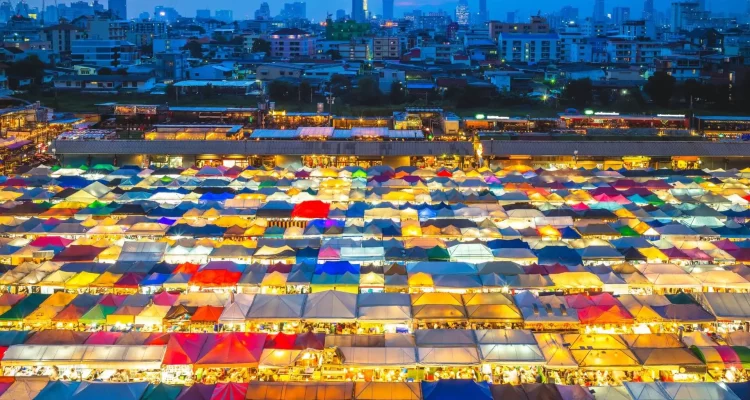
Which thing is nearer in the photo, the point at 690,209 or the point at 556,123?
the point at 690,209

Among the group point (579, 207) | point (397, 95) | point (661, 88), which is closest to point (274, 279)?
point (579, 207)

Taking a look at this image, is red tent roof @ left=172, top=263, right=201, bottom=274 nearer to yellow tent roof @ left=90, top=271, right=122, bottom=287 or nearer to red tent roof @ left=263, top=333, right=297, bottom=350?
yellow tent roof @ left=90, top=271, right=122, bottom=287

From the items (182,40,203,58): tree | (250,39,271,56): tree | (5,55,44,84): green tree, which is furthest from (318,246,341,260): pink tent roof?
(250,39,271,56): tree

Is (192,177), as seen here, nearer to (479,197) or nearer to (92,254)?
(92,254)

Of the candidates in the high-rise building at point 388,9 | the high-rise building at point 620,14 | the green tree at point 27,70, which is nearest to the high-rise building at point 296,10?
the high-rise building at point 388,9

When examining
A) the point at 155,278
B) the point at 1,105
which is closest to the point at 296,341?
the point at 155,278

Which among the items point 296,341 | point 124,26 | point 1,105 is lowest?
point 296,341
